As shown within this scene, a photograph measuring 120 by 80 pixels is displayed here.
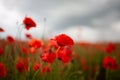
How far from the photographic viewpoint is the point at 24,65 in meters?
2.70

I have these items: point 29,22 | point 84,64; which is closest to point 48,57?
point 29,22

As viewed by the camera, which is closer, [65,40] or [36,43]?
[65,40]

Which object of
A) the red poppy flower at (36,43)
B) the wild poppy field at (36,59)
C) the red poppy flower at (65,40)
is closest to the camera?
the red poppy flower at (65,40)

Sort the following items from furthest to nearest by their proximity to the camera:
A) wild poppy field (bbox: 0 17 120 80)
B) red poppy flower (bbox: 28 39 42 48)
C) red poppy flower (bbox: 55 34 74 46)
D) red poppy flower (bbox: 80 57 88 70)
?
red poppy flower (bbox: 80 57 88 70) → red poppy flower (bbox: 28 39 42 48) → wild poppy field (bbox: 0 17 120 80) → red poppy flower (bbox: 55 34 74 46)

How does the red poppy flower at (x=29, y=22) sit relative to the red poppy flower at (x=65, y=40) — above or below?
above

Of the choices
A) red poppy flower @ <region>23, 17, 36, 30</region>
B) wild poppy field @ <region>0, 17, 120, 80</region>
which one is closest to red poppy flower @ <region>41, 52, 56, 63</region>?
wild poppy field @ <region>0, 17, 120, 80</region>

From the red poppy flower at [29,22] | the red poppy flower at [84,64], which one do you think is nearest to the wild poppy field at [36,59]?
the red poppy flower at [29,22]

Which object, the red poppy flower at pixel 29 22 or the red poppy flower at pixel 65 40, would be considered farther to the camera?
the red poppy flower at pixel 29 22

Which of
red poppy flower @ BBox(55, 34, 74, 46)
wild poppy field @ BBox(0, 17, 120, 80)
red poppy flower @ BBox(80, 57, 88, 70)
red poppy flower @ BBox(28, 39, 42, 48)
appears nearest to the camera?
red poppy flower @ BBox(55, 34, 74, 46)

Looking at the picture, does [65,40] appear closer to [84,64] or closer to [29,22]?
[29,22]

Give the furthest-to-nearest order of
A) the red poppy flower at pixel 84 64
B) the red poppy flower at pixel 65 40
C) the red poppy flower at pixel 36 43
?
the red poppy flower at pixel 84 64, the red poppy flower at pixel 36 43, the red poppy flower at pixel 65 40

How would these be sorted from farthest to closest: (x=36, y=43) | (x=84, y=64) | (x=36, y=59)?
(x=84, y=64) < (x=36, y=59) < (x=36, y=43)

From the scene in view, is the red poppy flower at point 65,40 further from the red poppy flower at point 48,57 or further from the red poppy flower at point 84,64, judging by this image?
the red poppy flower at point 84,64

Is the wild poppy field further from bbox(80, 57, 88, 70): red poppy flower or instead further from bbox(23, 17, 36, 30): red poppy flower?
bbox(80, 57, 88, 70): red poppy flower
